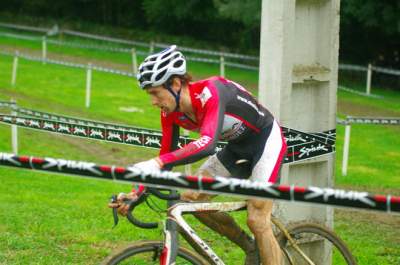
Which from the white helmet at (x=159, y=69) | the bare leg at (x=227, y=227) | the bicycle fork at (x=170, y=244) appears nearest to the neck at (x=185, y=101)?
the white helmet at (x=159, y=69)

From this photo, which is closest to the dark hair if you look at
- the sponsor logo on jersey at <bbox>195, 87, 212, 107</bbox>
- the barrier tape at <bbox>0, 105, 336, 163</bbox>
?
the sponsor logo on jersey at <bbox>195, 87, 212, 107</bbox>

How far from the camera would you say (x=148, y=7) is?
1982 inches

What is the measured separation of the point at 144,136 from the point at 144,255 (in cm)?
308

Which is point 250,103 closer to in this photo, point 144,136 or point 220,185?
point 220,185

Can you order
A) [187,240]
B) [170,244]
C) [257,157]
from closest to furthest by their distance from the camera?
[170,244], [187,240], [257,157]

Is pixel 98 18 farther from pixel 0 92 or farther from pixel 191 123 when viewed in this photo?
pixel 191 123

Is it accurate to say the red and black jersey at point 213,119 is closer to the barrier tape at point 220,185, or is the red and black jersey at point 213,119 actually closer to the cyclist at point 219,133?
the cyclist at point 219,133

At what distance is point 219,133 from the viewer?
572 cm

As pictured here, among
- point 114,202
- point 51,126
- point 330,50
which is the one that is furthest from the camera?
point 51,126

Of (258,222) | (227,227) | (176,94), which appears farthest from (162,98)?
(227,227)

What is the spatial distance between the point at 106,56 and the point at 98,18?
18.5 m

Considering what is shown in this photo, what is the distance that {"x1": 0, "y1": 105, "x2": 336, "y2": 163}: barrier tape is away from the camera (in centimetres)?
764

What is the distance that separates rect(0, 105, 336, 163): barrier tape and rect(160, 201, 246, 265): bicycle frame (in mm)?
1432

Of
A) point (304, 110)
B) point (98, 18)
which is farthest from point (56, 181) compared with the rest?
point (98, 18)
